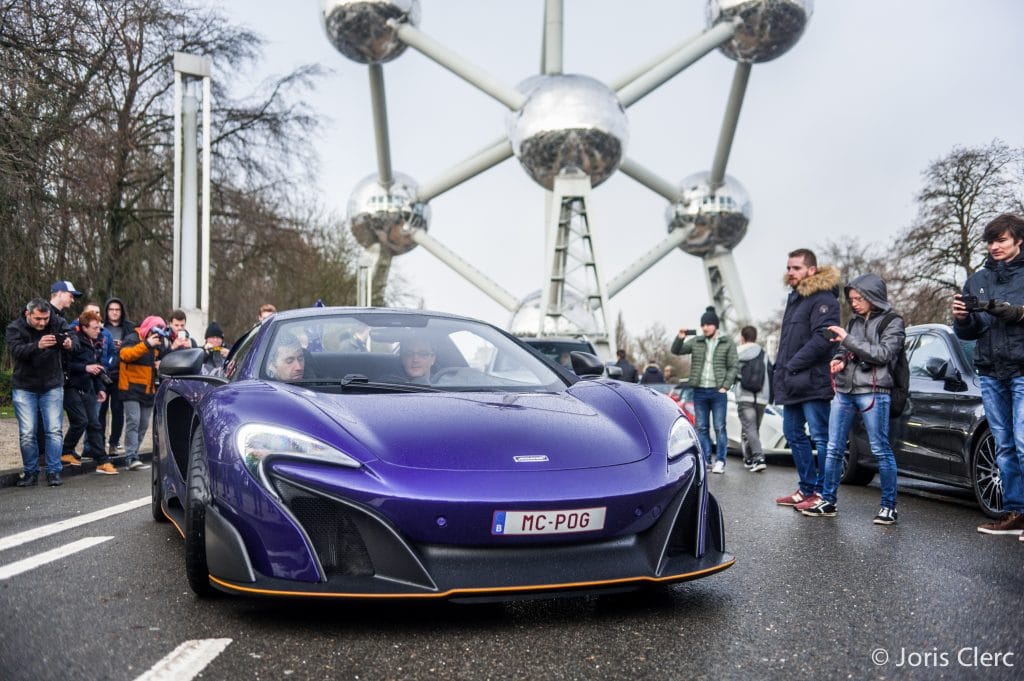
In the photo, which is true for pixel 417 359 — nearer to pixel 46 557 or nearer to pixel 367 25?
pixel 46 557

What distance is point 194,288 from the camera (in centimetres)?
2052

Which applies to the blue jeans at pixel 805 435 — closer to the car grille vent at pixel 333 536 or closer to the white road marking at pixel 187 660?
the car grille vent at pixel 333 536

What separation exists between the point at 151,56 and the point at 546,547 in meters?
22.9

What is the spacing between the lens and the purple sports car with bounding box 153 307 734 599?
3.51 metres

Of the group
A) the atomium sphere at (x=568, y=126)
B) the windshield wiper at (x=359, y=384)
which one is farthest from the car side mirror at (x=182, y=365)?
the atomium sphere at (x=568, y=126)

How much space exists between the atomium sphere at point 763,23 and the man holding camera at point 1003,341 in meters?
29.1

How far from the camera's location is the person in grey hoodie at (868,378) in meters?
6.83

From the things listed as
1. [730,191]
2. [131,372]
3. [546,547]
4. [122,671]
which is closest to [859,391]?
[546,547]

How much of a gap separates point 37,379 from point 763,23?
29.3 metres

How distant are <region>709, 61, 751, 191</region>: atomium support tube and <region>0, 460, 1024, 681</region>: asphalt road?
32543mm

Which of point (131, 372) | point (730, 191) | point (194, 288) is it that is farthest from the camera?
point (730, 191)

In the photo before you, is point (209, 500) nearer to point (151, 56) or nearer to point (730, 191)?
point (151, 56)

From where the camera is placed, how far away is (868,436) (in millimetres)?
6980

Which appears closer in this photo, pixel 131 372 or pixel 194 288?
pixel 131 372
